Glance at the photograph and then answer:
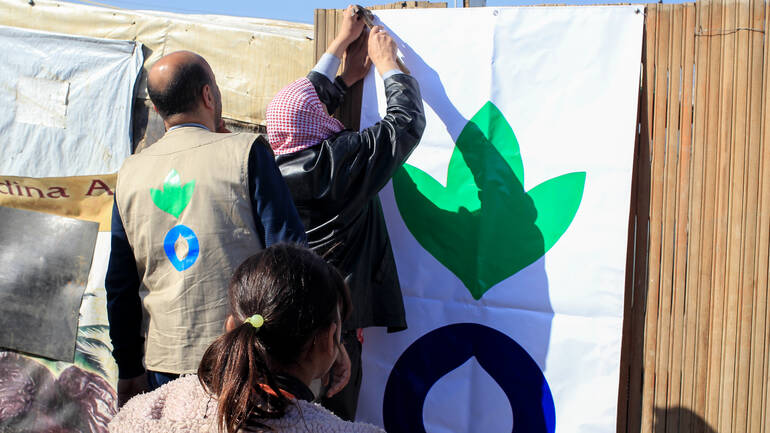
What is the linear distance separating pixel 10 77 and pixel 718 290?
285 centimetres

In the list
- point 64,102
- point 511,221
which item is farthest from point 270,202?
point 64,102

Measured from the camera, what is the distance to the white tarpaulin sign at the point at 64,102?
2.70 meters

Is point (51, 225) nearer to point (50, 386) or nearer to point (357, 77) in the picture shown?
point (50, 386)

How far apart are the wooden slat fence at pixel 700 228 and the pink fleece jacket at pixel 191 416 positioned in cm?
116

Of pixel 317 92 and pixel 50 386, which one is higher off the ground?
pixel 317 92

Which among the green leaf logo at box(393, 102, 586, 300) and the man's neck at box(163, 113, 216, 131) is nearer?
the man's neck at box(163, 113, 216, 131)

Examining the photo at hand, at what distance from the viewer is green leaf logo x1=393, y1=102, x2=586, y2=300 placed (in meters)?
1.94

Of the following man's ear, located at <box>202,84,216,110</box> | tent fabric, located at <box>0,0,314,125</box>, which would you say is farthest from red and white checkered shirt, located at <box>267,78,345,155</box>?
tent fabric, located at <box>0,0,314,125</box>

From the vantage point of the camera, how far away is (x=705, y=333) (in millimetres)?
1812

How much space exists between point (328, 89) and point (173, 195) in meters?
0.73

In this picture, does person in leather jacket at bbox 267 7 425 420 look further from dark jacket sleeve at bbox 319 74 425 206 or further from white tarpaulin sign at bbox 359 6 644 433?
white tarpaulin sign at bbox 359 6 644 433

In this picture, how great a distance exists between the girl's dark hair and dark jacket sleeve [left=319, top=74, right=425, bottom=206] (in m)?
0.71

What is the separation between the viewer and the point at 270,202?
150 cm

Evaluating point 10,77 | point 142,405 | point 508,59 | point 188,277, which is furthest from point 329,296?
point 10,77
